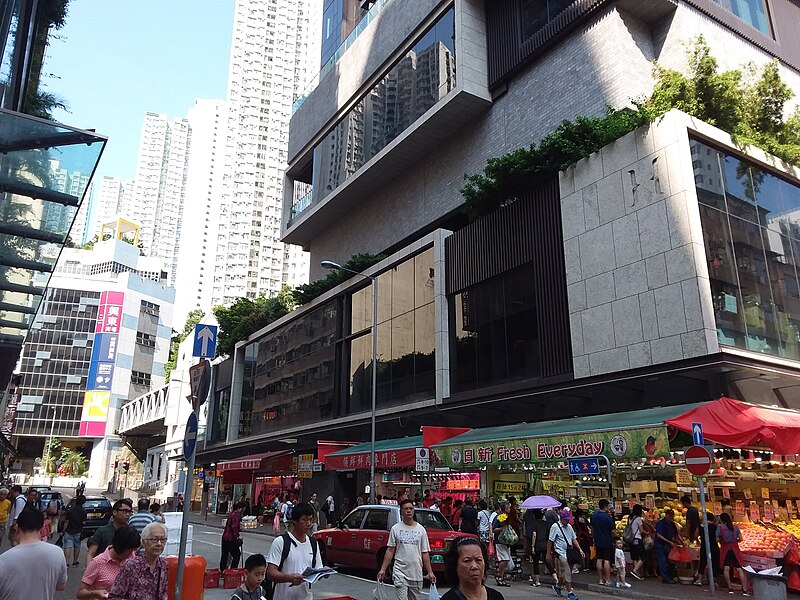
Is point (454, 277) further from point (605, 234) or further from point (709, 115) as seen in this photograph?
point (709, 115)

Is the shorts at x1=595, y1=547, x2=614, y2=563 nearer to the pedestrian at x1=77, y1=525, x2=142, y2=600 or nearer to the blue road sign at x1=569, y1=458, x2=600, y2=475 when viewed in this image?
the blue road sign at x1=569, y1=458, x2=600, y2=475

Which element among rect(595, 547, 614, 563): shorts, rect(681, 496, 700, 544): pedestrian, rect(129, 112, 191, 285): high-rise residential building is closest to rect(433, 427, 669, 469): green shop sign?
rect(681, 496, 700, 544): pedestrian

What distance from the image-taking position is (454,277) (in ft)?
84.5

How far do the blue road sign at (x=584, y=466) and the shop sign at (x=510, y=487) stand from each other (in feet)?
18.9

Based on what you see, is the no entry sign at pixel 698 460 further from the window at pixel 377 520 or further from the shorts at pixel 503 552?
the window at pixel 377 520

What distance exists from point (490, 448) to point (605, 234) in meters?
7.44

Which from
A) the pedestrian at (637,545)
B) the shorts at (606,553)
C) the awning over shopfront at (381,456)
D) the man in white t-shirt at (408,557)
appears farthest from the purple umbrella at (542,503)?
the man in white t-shirt at (408,557)

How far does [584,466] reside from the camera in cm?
1656

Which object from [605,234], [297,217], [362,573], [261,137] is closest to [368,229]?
[297,217]

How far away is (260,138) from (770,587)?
134781 millimetres

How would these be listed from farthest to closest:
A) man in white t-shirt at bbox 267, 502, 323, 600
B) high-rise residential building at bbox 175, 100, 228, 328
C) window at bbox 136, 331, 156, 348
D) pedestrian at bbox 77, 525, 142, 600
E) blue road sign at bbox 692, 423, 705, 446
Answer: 1. high-rise residential building at bbox 175, 100, 228, 328
2. window at bbox 136, 331, 156, 348
3. blue road sign at bbox 692, 423, 705, 446
4. man in white t-shirt at bbox 267, 502, 323, 600
5. pedestrian at bbox 77, 525, 142, 600

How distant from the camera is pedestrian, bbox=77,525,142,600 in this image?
5.44 m

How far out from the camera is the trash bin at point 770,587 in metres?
9.80

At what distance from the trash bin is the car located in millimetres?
5741
